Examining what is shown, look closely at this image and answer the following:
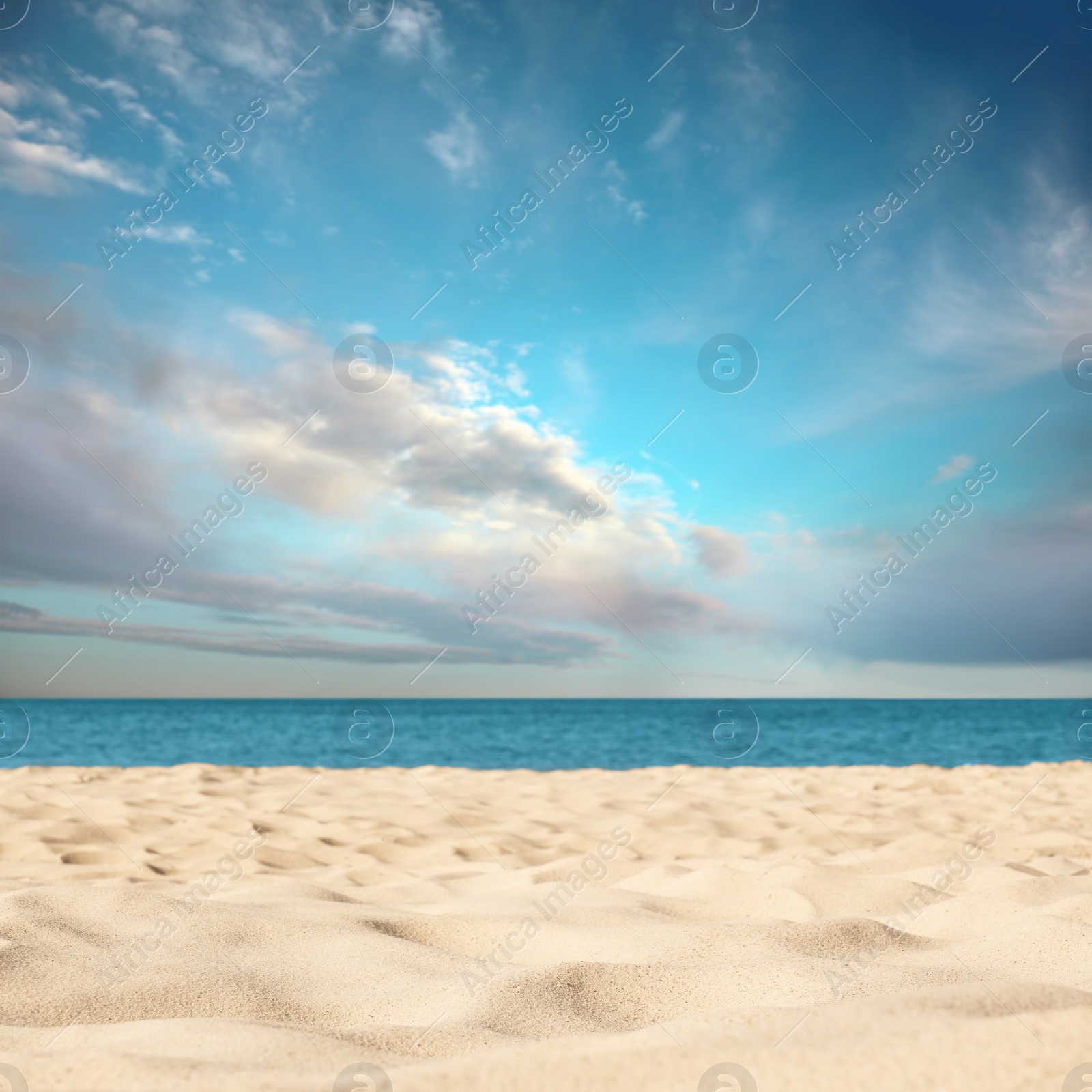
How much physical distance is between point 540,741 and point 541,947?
82.6 ft

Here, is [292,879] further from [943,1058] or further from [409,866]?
[943,1058]

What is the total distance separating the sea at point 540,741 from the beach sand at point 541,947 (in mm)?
10967

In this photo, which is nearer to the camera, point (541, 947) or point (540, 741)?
point (541, 947)

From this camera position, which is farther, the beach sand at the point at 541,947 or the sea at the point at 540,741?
the sea at the point at 540,741

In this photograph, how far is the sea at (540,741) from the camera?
18016 millimetres

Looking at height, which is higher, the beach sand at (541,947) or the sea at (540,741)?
the sea at (540,741)

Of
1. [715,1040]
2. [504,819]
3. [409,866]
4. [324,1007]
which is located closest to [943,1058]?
[715,1040]

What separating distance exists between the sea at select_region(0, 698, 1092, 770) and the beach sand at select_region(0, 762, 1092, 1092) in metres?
11.0

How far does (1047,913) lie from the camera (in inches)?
96.4

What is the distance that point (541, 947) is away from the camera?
2.42 m

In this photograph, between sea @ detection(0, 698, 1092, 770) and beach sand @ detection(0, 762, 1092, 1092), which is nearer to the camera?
beach sand @ detection(0, 762, 1092, 1092)

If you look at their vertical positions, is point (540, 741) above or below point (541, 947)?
above

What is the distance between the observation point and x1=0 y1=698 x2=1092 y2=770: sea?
1802 cm

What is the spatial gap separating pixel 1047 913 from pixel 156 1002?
2.61 metres
